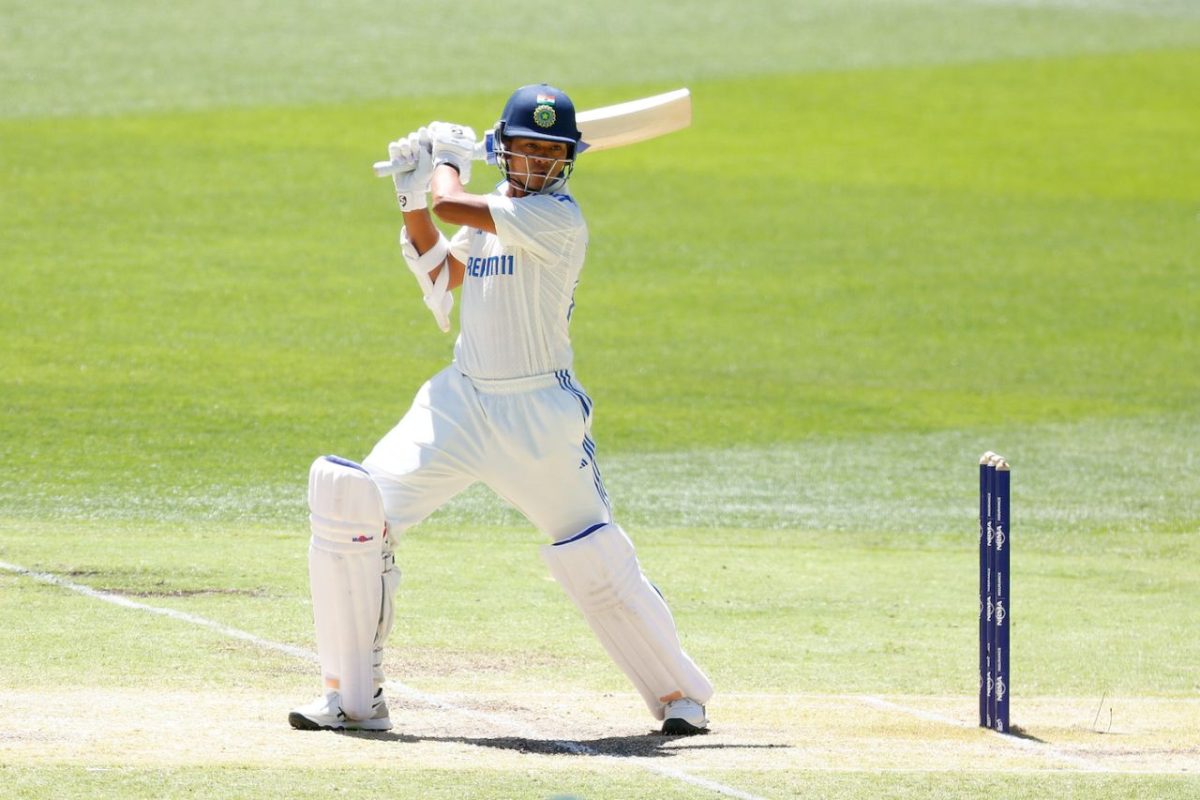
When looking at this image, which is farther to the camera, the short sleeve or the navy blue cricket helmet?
the navy blue cricket helmet

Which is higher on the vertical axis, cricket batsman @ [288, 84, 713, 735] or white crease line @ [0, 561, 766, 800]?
cricket batsman @ [288, 84, 713, 735]

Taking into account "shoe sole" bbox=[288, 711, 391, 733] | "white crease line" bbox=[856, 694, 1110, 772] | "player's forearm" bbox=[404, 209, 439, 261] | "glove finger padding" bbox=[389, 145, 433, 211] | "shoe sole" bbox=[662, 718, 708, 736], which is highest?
"glove finger padding" bbox=[389, 145, 433, 211]

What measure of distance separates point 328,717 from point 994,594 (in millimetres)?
2452

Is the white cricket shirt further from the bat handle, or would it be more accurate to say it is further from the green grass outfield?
the green grass outfield

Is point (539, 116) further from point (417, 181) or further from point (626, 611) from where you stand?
point (626, 611)

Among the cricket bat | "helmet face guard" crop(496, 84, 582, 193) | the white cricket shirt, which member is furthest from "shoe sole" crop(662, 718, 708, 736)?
the cricket bat

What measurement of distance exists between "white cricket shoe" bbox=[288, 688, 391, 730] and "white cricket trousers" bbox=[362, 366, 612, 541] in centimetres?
62

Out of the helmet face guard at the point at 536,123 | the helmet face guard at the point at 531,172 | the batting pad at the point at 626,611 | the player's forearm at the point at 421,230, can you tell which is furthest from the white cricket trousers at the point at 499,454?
the helmet face guard at the point at 536,123

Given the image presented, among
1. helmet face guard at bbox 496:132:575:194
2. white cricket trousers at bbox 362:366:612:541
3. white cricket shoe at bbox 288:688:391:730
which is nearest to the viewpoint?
white cricket shoe at bbox 288:688:391:730

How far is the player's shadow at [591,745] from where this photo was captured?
20.5 feet

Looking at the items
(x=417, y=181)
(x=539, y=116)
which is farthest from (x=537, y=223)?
(x=417, y=181)

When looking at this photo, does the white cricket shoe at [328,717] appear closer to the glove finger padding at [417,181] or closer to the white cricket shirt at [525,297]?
the white cricket shirt at [525,297]

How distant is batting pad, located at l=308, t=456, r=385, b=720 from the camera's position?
628cm

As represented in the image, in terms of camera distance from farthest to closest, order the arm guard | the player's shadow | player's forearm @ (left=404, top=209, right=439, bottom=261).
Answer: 1. the arm guard
2. player's forearm @ (left=404, top=209, right=439, bottom=261)
3. the player's shadow
